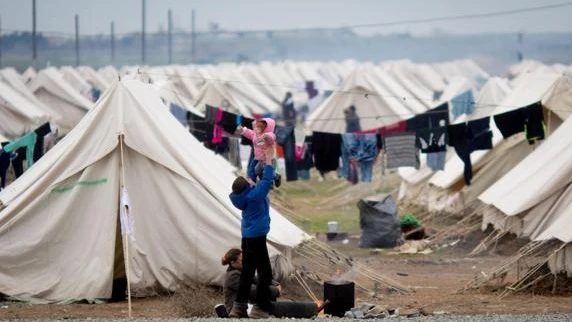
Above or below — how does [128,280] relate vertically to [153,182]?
below

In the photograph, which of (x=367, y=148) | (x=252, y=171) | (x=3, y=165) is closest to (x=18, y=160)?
(x=3, y=165)

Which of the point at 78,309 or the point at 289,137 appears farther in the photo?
the point at 289,137

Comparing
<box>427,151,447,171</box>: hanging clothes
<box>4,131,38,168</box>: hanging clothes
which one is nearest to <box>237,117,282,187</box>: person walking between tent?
<box>4,131,38,168</box>: hanging clothes

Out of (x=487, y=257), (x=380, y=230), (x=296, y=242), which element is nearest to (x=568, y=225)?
(x=296, y=242)

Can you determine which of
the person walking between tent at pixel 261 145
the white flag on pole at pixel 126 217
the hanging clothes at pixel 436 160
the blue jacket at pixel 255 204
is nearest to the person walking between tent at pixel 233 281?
the blue jacket at pixel 255 204

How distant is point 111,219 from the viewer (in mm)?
13062

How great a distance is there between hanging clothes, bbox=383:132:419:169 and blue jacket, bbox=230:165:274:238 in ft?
31.1

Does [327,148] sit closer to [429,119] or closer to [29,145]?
[429,119]

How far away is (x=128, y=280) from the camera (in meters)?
12.4

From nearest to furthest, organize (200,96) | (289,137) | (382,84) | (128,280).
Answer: (128,280), (289,137), (200,96), (382,84)

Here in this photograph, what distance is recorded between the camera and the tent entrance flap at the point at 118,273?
13.2 m

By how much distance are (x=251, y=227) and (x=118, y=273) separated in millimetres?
2915

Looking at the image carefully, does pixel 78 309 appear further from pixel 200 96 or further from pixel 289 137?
pixel 200 96

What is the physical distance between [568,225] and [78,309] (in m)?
4.95
